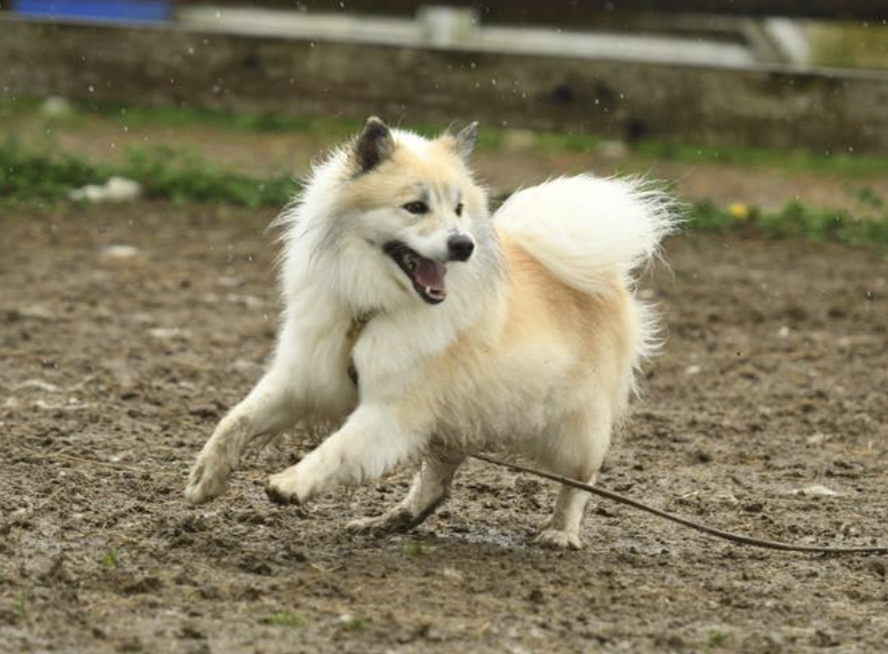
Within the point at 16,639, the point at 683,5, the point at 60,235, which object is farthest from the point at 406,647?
the point at 683,5

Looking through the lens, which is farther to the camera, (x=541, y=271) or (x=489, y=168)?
(x=489, y=168)

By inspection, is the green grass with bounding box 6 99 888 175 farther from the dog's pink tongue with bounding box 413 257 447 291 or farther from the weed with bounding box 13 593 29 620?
the weed with bounding box 13 593 29 620

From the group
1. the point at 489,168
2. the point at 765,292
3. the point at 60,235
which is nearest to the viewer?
the point at 765,292

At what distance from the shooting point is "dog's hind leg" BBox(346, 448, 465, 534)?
5398 millimetres

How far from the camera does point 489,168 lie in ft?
41.1

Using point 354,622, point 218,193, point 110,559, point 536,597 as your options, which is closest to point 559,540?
point 536,597

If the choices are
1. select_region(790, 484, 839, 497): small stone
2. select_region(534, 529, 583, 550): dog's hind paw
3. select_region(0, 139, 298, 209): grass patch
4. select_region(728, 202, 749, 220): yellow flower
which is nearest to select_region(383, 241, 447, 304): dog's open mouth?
select_region(534, 529, 583, 550): dog's hind paw

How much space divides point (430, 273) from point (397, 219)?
0.60 ft

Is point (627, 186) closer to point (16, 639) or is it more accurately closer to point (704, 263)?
point (16, 639)

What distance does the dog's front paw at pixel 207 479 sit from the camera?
5.12 metres

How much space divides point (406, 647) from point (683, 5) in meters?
7.16

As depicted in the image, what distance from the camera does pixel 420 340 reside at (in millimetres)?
5074

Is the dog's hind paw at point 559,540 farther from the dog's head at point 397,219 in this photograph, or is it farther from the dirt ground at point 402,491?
the dog's head at point 397,219

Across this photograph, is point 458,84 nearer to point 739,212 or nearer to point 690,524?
point 739,212
